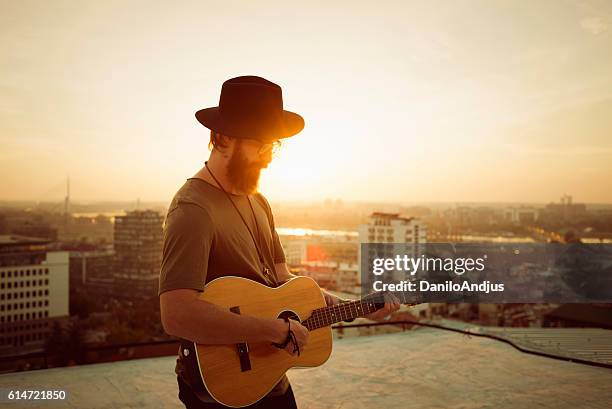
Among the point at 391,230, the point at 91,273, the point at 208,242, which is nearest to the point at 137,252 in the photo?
the point at 91,273

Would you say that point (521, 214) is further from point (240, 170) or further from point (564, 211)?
point (240, 170)

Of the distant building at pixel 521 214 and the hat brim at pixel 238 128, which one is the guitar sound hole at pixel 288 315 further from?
the distant building at pixel 521 214

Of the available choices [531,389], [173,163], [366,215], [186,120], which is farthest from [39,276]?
[531,389]

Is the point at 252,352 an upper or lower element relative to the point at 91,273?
upper

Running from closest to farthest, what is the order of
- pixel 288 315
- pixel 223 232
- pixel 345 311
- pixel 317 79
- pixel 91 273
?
pixel 223 232 → pixel 288 315 → pixel 345 311 → pixel 317 79 → pixel 91 273

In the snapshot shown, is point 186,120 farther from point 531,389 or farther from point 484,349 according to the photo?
point 531,389

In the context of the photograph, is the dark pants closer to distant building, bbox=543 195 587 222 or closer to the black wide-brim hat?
the black wide-brim hat
